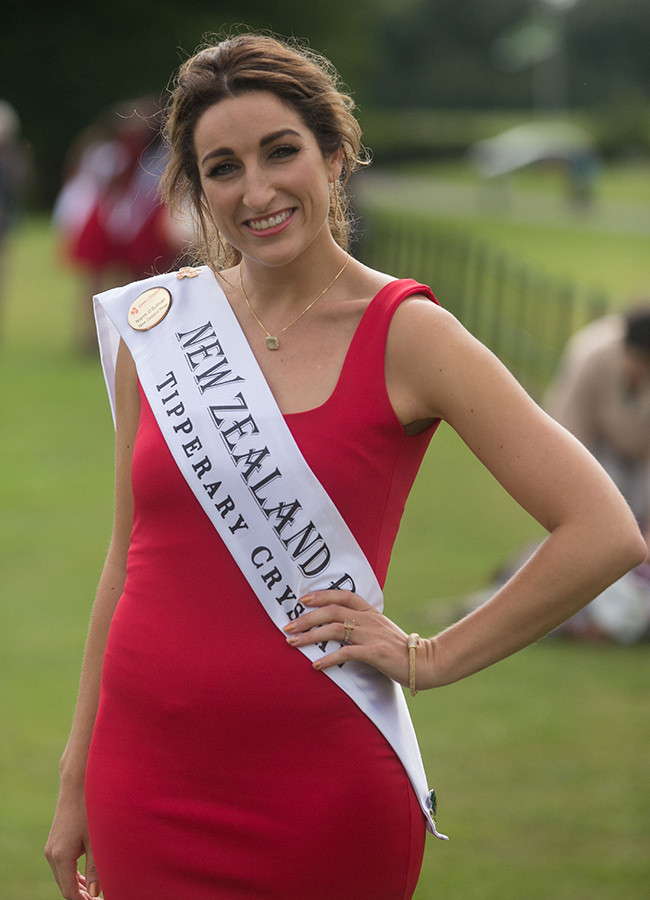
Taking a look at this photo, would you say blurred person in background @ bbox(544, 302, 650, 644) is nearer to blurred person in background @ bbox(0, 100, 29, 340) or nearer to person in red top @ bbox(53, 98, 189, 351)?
person in red top @ bbox(53, 98, 189, 351)

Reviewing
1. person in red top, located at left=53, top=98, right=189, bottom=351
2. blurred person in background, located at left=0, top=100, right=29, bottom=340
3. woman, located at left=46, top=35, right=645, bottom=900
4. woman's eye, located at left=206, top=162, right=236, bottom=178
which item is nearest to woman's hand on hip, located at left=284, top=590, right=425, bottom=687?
woman, located at left=46, top=35, right=645, bottom=900

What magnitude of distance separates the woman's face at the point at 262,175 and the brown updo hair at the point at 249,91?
0.02 m

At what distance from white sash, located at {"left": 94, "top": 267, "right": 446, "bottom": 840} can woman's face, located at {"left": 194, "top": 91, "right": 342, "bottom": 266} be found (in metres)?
0.16

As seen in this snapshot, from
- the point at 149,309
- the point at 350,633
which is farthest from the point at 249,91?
the point at 350,633

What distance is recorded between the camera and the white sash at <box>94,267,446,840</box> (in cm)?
199

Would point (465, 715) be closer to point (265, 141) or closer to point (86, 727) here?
point (86, 727)

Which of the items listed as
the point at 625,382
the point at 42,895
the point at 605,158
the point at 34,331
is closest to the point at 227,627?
the point at 42,895

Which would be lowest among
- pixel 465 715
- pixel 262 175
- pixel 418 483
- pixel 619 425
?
pixel 465 715

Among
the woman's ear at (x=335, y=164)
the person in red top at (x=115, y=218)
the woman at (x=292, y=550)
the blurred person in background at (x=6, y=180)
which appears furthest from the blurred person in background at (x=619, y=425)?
the blurred person in background at (x=6, y=180)

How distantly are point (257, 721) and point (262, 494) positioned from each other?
0.32 m

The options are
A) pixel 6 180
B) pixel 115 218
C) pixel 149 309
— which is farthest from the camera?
pixel 6 180

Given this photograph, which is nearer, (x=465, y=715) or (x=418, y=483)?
(x=465, y=715)

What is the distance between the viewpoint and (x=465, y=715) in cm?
489

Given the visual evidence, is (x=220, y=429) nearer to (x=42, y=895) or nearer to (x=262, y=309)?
(x=262, y=309)
